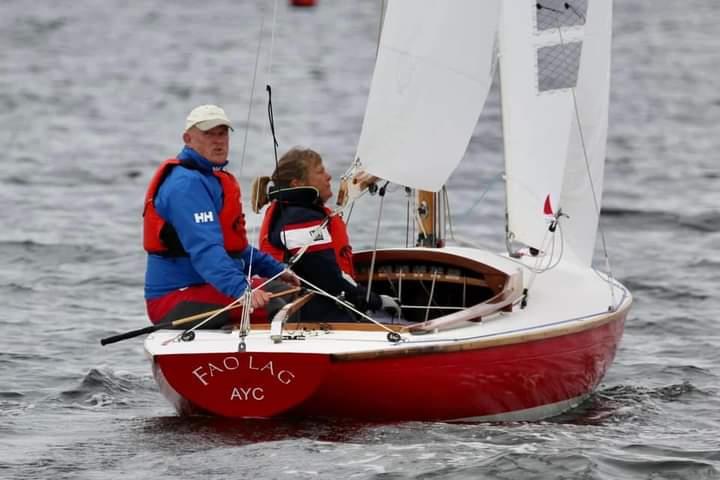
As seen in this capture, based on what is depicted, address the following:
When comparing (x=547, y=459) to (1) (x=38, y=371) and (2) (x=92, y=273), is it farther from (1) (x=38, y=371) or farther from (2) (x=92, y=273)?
(2) (x=92, y=273)

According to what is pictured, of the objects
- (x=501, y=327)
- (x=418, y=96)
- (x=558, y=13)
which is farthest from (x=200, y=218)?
(x=558, y=13)

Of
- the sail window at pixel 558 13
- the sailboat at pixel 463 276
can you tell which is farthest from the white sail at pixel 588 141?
the sail window at pixel 558 13

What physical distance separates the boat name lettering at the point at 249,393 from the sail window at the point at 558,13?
249cm

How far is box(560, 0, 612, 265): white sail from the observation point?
25.0ft

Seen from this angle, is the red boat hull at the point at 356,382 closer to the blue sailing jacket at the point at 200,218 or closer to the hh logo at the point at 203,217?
the blue sailing jacket at the point at 200,218

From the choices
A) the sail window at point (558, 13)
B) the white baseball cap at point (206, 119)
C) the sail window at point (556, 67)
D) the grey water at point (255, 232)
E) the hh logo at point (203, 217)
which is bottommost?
the grey water at point (255, 232)

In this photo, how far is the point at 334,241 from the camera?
6637mm

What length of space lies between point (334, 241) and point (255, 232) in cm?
539

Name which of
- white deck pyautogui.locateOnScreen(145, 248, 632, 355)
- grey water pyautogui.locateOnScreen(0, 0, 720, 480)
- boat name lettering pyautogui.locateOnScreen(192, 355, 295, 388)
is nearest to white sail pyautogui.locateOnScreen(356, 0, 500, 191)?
grey water pyautogui.locateOnScreen(0, 0, 720, 480)

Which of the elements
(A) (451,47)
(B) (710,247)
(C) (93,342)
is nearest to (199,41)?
(B) (710,247)

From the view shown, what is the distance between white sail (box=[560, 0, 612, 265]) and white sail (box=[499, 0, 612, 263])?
65 mm

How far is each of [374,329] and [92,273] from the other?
578 centimetres

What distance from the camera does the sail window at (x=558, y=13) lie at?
23.9 feet

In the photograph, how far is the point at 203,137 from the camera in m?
6.30
